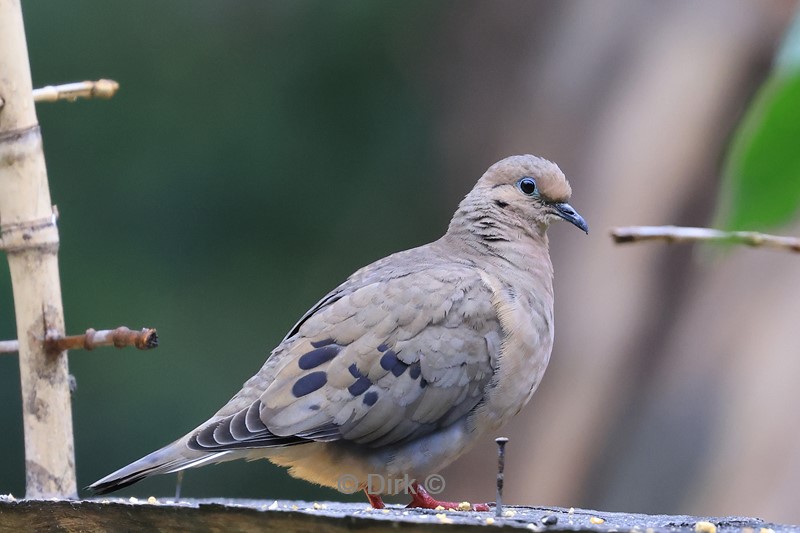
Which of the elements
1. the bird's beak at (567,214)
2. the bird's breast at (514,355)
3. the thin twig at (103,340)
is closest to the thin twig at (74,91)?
the thin twig at (103,340)

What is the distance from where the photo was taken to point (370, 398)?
227 centimetres

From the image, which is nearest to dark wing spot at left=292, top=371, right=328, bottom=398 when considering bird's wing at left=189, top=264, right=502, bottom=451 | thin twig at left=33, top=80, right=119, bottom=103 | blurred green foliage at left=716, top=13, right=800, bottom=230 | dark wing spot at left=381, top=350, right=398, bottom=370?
bird's wing at left=189, top=264, right=502, bottom=451

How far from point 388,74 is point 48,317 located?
4.66 meters

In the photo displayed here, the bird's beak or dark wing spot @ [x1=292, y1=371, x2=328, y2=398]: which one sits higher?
the bird's beak

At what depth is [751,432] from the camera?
5020mm

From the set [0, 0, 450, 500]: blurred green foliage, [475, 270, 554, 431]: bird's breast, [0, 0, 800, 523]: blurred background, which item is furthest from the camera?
[0, 0, 450, 500]: blurred green foliage

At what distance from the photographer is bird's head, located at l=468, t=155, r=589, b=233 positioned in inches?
111

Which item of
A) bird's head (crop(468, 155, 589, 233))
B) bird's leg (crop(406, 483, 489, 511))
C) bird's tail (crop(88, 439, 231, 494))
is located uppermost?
bird's head (crop(468, 155, 589, 233))

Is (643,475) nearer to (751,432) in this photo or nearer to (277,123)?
(751,432)

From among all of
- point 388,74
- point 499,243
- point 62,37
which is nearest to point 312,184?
point 388,74

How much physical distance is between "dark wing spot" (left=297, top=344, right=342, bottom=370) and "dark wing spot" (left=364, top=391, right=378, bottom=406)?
12cm

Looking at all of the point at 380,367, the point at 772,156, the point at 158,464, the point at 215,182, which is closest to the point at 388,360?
the point at 380,367

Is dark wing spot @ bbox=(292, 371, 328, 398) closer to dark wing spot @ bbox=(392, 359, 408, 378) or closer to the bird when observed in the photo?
the bird

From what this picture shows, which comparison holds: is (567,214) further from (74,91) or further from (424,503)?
(74,91)
